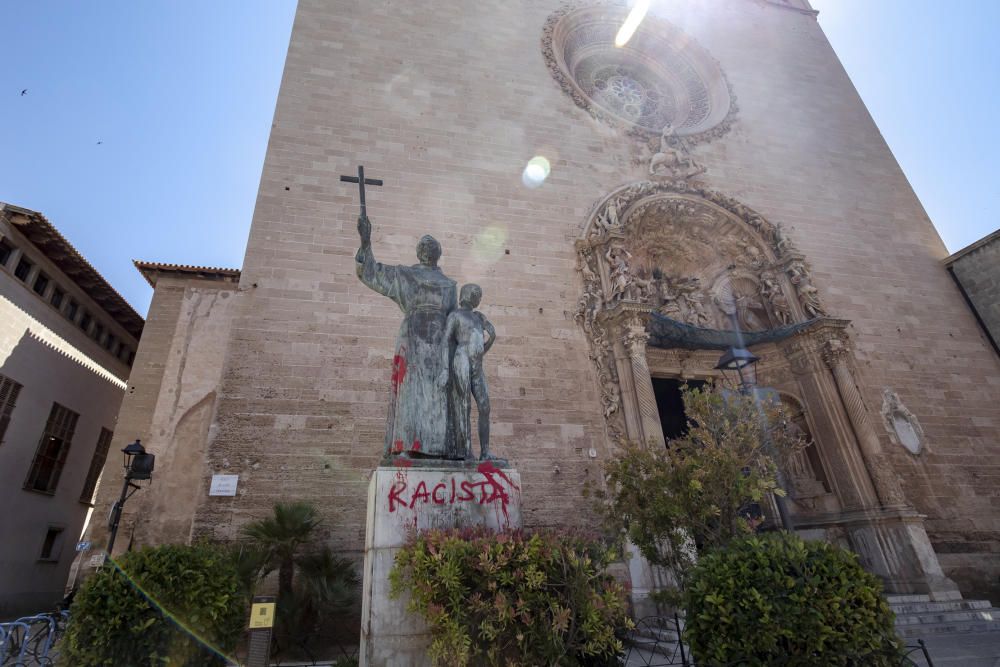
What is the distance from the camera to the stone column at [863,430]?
7.95m

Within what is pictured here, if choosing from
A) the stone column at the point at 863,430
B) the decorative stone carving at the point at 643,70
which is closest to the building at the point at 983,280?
the stone column at the point at 863,430

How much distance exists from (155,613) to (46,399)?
12.1 m

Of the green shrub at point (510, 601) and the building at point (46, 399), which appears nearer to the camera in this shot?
the green shrub at point (510, 601)

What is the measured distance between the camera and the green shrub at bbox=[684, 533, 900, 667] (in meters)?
2.71

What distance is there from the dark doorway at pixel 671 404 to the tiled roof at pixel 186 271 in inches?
309

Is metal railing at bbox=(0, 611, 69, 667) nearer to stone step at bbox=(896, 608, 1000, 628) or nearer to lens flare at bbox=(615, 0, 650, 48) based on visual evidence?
stone step at bbox=(896, 608, 1000, 628)

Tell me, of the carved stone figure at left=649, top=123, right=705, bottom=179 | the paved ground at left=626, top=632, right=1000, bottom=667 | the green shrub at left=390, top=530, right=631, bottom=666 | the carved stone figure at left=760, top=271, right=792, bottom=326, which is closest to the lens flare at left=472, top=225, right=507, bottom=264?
the carved stone figure at left=649, top=123, right=705, bottom=179

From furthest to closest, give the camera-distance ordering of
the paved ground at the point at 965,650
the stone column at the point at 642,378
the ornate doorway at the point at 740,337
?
1. the ornate doorway at the point at 740,337
2. the stone column at the point at 642,378
3. the paved ground at the point at 965,650

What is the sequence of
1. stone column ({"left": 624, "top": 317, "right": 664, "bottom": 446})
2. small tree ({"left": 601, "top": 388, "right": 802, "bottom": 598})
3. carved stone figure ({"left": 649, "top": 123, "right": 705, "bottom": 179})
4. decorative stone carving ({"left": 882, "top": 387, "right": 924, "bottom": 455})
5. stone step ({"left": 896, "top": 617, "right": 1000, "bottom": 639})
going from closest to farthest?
small tree ({"left": 601, "top": 388, "right": 802, "bottom": 598}), stone step ({"left": 896, "top": 617, "right": 1000, "bottom": 639}), stone column ({"left": 624, "top": 317, "right": 664, "bottom": 446}), decorative stone carving ({"left": 882, "top": 387, "right": 924, "bottom": 455}), carved stone figure ({"left": 649, "top": 123, "right": 705, "bottom": 179})

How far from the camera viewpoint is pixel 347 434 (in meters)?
6.96

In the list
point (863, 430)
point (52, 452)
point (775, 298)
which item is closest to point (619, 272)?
point (775, 298)

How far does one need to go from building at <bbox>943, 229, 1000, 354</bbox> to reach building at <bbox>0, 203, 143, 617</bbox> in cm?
1996

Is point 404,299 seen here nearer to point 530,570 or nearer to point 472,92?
point 530,570

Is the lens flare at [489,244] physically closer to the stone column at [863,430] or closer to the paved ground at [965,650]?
the stone column at [863,430]
